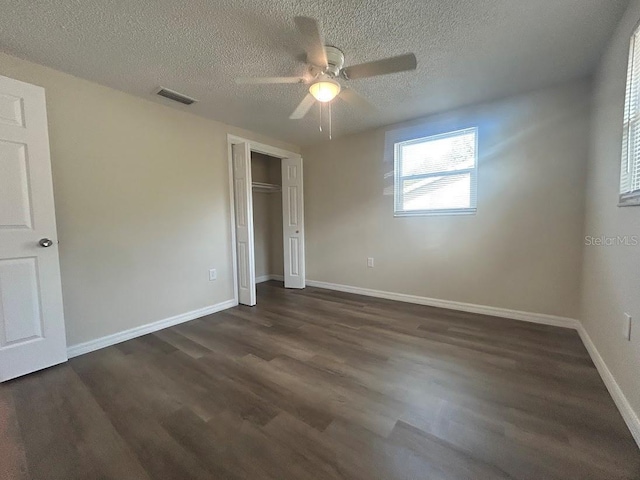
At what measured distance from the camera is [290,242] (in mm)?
4375


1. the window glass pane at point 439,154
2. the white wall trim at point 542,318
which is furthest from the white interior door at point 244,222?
the window glass pane at point 439,154

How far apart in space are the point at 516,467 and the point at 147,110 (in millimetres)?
3742

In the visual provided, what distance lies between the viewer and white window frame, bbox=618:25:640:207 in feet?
4.76

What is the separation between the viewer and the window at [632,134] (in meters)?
1.44

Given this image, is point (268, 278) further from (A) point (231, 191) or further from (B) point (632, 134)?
(B) point (632, 134)

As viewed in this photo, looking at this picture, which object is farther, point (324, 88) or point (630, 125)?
point (324, 88)

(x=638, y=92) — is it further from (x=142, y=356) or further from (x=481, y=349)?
(x=142, y=356)

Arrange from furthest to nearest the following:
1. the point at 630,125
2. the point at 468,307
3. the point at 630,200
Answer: the point at 468,307, the point at 630,125, the point at 630,200

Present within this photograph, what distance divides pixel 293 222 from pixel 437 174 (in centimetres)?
226

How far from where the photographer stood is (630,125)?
1536 mm

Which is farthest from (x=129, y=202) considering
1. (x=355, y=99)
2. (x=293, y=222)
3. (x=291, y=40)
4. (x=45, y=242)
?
(x=355, y=99)

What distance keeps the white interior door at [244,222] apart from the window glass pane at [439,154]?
2.04 m

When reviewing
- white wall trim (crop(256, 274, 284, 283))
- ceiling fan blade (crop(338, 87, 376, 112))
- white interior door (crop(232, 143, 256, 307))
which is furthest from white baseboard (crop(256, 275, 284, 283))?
ceiling fan blade (crop(338, 87, 376, 112))

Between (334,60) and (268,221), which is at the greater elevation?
(334,60)
